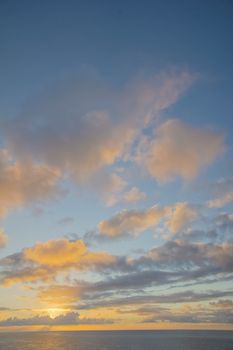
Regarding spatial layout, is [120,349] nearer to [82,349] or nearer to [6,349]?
[82,349]

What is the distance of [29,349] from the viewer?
19525cm

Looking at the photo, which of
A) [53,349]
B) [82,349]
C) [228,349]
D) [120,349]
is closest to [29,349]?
[53,349]

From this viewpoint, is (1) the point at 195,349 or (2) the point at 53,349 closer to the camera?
(1) the point at 195,349

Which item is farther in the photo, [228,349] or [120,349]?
[120,349]

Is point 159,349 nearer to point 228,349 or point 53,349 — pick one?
point 228,349

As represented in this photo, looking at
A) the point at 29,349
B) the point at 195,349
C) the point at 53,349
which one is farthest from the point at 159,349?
the point at 29,349

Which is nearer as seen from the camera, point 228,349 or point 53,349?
point 228,349

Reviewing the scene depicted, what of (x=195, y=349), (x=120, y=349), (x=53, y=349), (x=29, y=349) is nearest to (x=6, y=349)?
(x=29, y=349)

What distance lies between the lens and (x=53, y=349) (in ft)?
641

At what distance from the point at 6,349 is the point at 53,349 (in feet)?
106

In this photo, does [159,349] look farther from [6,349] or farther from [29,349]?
[6,349]

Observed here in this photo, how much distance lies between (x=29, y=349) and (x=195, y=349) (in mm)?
108574

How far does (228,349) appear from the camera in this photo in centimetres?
17750

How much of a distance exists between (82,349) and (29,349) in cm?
3721
